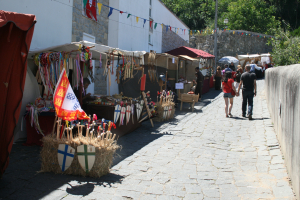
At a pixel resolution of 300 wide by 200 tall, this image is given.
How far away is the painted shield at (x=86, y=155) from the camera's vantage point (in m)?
4.27

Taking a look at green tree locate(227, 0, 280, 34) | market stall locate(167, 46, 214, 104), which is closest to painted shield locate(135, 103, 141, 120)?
market stall locate(167, 46, 214, 104)

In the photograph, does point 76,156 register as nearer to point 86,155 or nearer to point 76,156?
point 76,156

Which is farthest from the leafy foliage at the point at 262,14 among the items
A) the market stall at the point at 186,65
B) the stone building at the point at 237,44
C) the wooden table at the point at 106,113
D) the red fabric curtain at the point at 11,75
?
the red fabric curtain at the point at 11,75

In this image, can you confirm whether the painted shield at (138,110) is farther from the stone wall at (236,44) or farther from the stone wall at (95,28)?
the stone wall at (236,44)

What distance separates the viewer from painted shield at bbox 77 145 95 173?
4266 millimetres

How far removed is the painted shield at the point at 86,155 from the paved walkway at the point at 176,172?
229 millimetres

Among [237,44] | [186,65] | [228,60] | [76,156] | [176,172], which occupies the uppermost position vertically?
[237,44]

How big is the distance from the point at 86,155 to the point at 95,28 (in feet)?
25.3

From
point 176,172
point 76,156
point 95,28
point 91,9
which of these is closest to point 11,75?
point 76,156

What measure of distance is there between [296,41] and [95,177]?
13.5m

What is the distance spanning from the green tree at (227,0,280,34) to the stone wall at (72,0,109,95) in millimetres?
29748

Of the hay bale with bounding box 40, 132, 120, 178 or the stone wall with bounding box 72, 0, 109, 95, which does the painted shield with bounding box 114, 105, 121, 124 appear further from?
the stone wall with bounding box 72, 0, 109, 95

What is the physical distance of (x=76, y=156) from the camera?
4348mm

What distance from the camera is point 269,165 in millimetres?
5062
